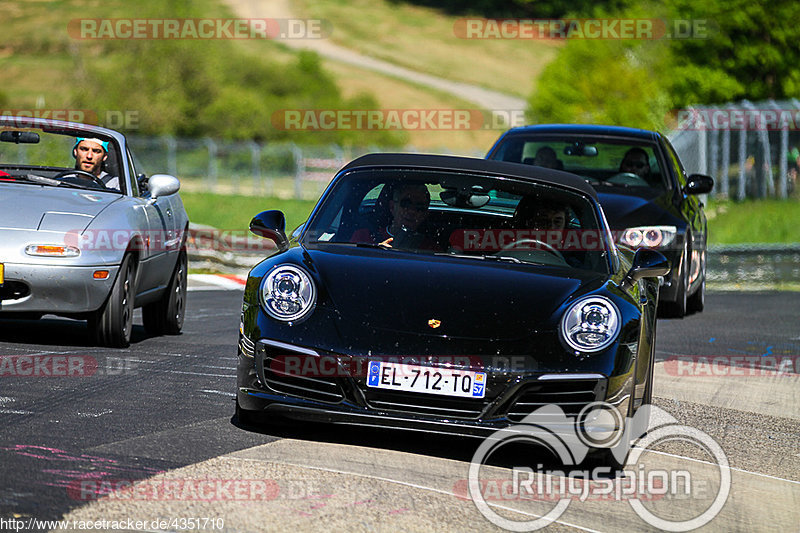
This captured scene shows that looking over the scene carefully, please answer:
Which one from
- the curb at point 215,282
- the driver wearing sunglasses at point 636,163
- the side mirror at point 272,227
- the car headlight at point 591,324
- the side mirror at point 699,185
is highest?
the driver wearing sunglasses at point 636,163

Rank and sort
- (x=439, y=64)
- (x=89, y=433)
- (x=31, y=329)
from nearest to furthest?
1. (x=89, y=433)
2. (x=31, y=329)
3. (x=439, y=64)

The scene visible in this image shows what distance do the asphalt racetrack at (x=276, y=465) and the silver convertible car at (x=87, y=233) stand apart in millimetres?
372

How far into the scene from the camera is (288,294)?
5.98m

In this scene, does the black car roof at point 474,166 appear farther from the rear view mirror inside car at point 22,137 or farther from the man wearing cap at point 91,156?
the rear view mirror inside car at point 22,137

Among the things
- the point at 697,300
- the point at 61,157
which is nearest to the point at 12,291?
the point at 61,157

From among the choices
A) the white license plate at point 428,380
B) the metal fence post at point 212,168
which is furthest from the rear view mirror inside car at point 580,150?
the metal fence post at point 212,168

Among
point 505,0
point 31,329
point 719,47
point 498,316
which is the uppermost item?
point 505,0

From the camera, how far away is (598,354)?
5766 mm

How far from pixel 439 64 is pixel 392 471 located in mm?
95299

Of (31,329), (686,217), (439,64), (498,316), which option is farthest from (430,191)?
(439,64)

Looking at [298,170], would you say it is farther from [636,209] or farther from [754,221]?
[636,209]

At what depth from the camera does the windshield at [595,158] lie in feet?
39.9

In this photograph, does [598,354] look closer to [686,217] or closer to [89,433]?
[89,433]

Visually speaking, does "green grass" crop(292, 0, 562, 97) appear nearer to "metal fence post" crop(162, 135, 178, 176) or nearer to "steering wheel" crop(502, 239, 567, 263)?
"metal fence post" crop(162, 135, 178, 176)
